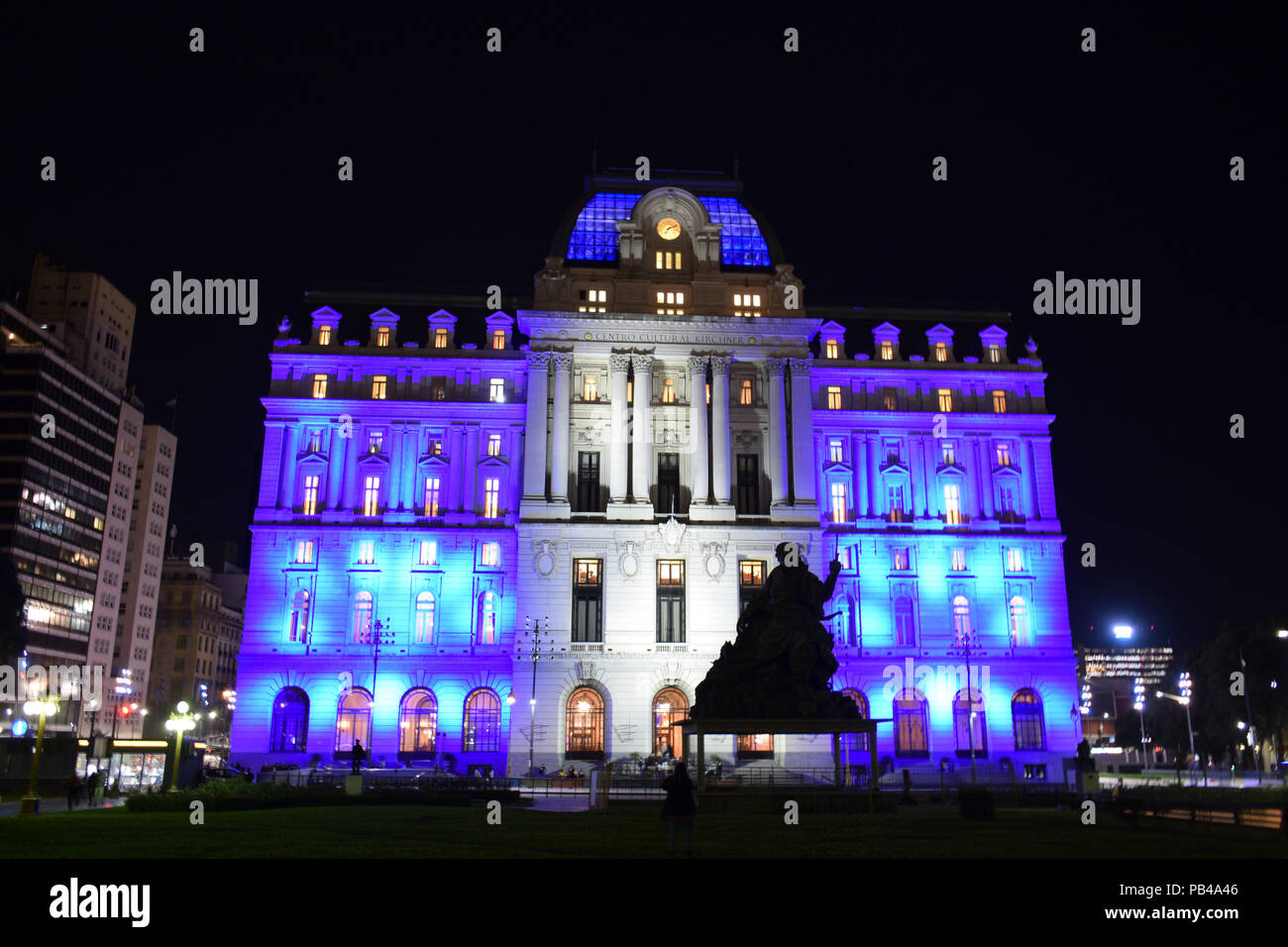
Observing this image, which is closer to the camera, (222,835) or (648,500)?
(222,835)

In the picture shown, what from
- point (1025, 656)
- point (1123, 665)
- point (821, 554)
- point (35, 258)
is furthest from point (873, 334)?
point (1123, 665)

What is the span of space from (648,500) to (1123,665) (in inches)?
5598

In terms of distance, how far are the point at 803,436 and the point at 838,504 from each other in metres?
6.11

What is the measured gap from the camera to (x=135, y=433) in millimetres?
134625

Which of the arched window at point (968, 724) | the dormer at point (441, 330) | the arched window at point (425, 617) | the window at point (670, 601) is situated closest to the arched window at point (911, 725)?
the arched window at point (968, 724)

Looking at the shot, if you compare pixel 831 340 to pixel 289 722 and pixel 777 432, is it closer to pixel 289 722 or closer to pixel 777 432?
pixel 777 432

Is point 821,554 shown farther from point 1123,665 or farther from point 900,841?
point 1123,665

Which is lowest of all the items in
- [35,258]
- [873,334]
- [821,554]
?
[821,554]

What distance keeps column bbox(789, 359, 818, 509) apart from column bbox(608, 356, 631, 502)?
36.6 feet

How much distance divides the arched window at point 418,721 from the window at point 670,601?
50.5ft

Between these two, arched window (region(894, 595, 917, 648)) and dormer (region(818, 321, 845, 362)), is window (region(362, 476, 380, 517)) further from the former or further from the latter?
arched window (region(894, 595, 917, 648))

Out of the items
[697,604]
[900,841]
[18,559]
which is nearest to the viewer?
[900,841]

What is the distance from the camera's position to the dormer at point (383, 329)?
72438 mm
